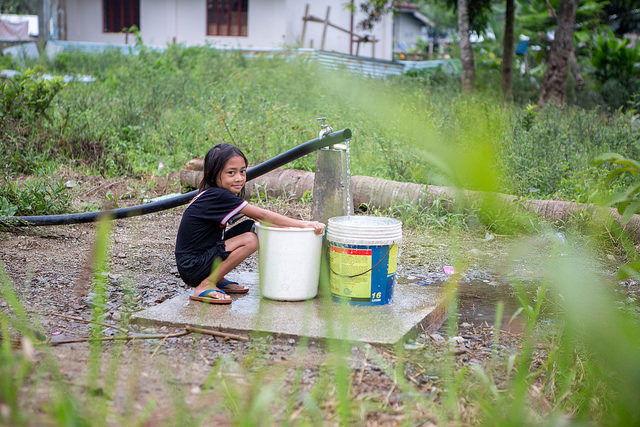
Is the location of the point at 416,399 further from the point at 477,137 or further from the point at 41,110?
the point at 41,110

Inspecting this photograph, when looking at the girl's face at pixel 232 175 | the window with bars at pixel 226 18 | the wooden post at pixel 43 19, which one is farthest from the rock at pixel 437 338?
the wooden post at pixel 43 19

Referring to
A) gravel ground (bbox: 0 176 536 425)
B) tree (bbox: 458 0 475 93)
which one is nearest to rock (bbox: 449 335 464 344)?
gravel ground (bbox: 0 176 536 425)

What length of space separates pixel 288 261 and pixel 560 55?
919cm

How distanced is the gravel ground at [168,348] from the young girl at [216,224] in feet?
1.30

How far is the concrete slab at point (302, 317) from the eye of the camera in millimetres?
2875

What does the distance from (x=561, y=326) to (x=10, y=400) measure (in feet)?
8.26

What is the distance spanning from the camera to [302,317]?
3.09 meters

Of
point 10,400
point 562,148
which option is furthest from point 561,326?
point 562,148

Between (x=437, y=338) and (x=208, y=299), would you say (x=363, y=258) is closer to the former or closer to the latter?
(x=437, y=338)

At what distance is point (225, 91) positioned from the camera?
10.3 metres

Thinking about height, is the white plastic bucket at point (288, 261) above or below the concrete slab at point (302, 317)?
above

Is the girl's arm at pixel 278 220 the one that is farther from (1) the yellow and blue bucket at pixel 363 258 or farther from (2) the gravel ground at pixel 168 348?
(2) the gravel ground at pixel 168 348

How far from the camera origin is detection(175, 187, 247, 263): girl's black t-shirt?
10.7ft

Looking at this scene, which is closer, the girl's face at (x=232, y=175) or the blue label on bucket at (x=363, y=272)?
the blue label on bucket at (x=363, y=272)
